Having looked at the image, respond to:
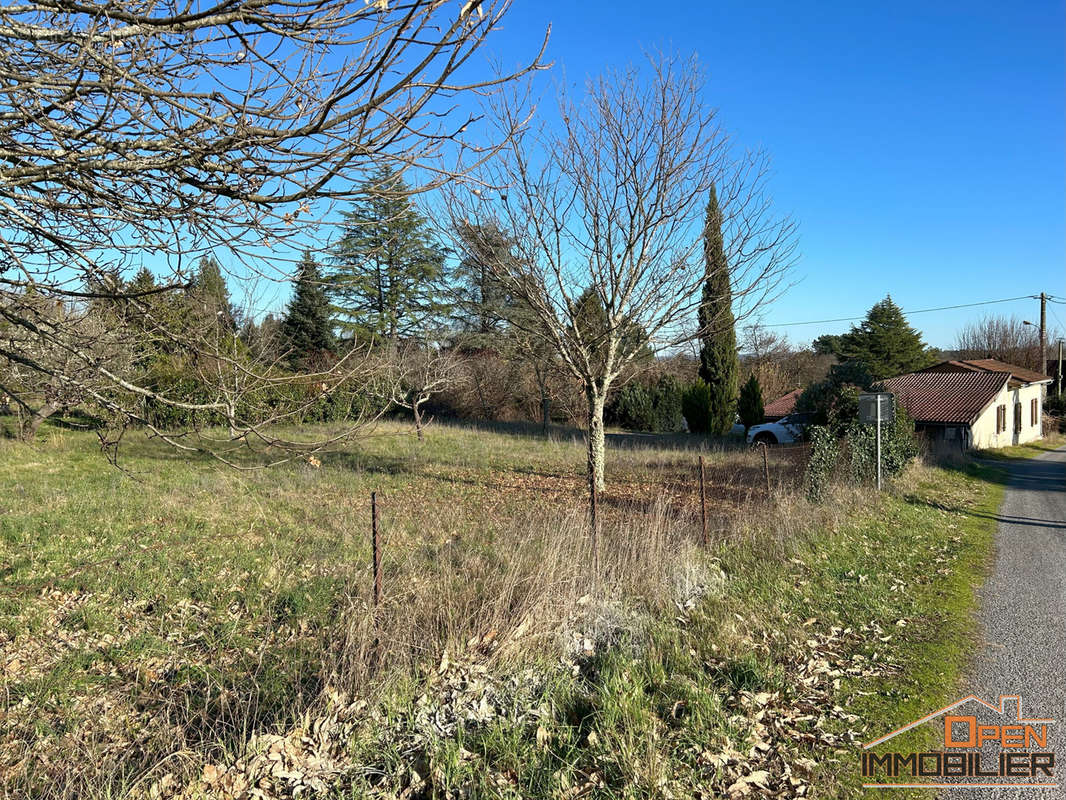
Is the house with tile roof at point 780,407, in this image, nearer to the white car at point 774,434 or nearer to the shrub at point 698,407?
the shrub at point 698,407

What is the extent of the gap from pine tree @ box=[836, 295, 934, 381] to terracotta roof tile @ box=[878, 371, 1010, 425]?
11334 millimetres

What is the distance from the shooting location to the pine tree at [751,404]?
28234 mm

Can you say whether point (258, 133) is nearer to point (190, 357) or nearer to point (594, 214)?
point (190, 357)

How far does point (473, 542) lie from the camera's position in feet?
23.3

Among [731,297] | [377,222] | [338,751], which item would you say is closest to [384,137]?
[377,222]

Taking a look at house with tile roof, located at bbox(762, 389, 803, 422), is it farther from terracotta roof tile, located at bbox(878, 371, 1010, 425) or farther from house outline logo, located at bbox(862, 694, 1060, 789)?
house outline logo, located at bbox(862, 694, 1060, 789)

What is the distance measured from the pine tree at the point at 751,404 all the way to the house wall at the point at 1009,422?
8.23 meters

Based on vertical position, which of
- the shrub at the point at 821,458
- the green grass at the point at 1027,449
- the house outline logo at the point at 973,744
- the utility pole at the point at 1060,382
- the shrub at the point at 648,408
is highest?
the utility pole at the point at 1060,382

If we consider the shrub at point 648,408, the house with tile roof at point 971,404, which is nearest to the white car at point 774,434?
the house with tile roof at point 971,404

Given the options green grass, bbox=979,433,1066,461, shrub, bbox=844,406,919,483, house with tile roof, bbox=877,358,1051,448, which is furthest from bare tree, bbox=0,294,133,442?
green grass, bbox=979,433,1066,461

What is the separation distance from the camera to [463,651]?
12.2 feet

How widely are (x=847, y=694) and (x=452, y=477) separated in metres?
9.86

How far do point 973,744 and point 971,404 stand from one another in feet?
83.8

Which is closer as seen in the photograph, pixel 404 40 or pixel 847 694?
pixel 404 40
